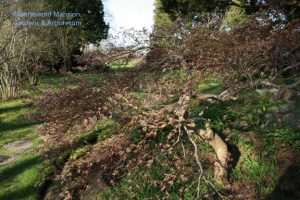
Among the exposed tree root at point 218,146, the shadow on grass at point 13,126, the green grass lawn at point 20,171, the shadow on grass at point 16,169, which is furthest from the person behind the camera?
the shadow on grass at point 13,126

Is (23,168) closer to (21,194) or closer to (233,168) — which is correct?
(21,194)

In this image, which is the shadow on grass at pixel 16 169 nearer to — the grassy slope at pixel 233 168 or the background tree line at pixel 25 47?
the grassy slope at pixel 233 168

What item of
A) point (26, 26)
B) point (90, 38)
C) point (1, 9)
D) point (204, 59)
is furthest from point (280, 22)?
point (90, 38)

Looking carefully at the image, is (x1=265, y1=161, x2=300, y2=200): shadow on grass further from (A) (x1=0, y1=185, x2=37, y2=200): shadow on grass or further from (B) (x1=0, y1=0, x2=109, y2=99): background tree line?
(B) (x1=0, y1=0, x2=109, y2=99): background tree line

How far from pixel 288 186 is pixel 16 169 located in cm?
477

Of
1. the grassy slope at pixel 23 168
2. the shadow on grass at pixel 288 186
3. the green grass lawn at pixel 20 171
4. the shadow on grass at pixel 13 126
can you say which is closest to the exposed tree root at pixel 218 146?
the shadow on grass at pixel 288 186

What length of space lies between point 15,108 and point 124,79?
9139mm

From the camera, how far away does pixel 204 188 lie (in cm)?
471

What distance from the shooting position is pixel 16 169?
23.0 feet

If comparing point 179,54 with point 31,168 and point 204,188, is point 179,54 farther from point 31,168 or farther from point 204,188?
point 31,168

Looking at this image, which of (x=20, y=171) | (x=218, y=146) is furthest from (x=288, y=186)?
(x=20, y=171)

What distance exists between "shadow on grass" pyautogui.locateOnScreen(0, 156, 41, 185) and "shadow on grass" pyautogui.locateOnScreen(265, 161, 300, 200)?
13.5ft

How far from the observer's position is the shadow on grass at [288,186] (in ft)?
16.0

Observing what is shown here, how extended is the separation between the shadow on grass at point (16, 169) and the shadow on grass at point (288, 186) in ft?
13.5
